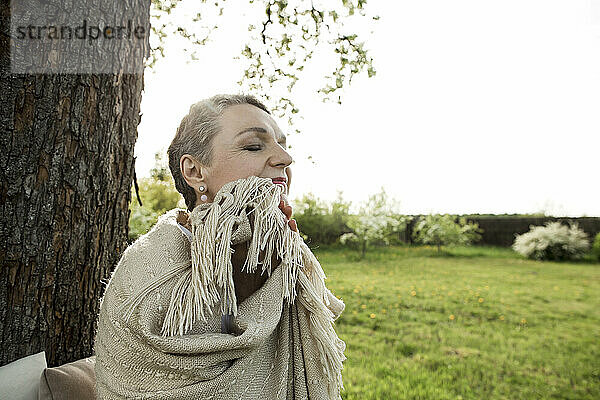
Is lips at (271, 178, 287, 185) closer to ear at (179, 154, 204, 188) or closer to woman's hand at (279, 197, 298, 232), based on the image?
woman's hand at (279, 197, 298, 232)

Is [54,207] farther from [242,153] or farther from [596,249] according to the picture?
[596,249]

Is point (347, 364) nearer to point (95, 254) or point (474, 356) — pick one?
point (474, 356)

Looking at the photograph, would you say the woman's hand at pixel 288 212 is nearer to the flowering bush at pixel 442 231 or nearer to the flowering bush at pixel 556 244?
the flowering bush at pixel 442 231

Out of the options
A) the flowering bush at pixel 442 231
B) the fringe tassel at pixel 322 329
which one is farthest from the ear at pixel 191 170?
the flowering bush at pixel 442 231

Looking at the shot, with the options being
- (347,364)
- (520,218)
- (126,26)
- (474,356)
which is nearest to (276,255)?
(126,26)

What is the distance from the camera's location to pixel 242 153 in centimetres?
137

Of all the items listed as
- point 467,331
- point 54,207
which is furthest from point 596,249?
point 54,207

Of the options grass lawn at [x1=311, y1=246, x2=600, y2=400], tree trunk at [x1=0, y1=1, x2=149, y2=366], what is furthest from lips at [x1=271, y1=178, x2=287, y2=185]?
grass lawn at [x1=311, y1=246, x2=600, y2=400]

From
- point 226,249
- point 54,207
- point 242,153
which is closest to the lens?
point 226,249

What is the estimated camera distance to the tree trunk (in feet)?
5.15

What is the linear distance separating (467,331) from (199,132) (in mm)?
4812

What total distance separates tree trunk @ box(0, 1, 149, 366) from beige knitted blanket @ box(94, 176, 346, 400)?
0.47 m

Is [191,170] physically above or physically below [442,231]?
above

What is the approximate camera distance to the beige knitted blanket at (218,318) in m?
1.12
